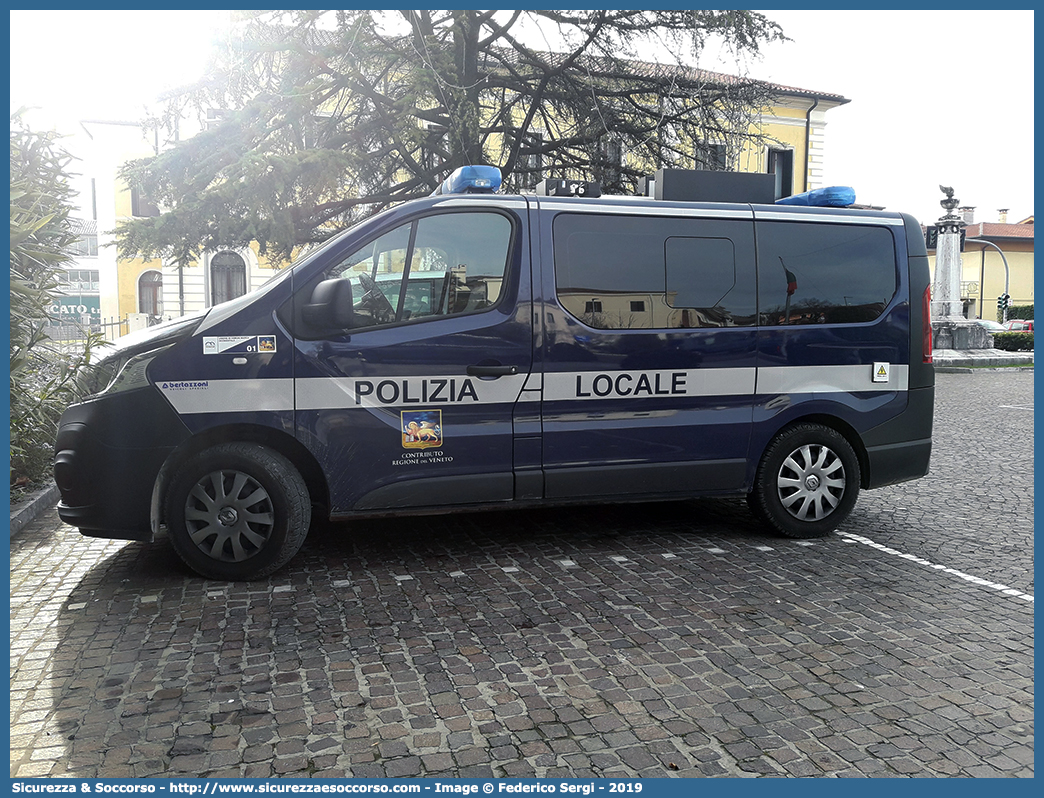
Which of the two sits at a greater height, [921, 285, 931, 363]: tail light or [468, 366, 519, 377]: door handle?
[921, 285, 931, 363]: tail light

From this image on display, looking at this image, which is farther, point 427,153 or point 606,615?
point 427,153

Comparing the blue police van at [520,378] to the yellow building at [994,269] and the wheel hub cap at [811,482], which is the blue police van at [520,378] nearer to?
the wheel hub cap at [811,482]

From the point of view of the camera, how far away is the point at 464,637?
403 cm

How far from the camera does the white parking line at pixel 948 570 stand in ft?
15.6

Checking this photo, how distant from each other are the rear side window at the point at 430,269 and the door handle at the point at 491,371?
35 cm

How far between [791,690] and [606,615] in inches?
43.2

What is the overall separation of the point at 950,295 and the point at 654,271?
89.9ft

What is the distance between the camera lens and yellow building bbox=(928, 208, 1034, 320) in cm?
7181

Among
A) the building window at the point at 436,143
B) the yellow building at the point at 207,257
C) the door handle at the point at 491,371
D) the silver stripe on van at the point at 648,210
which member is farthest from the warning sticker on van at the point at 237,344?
the yellow building at the point at 207,257

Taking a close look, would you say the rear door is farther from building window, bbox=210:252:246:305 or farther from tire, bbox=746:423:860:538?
building window, bbox=210:252:246:305

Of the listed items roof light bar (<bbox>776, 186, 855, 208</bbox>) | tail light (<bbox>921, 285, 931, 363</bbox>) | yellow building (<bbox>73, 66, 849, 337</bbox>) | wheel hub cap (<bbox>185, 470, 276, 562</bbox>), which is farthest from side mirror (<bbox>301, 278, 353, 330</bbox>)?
yellow building (<bbox>73, 66, 849, 337</bbox>)

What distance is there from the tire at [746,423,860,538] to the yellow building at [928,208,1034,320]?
238ft
